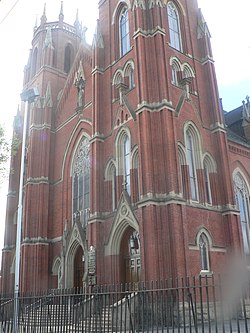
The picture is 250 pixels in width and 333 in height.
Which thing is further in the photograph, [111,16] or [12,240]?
[12,240]

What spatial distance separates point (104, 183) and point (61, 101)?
387 inches

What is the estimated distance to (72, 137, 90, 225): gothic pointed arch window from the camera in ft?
75.9

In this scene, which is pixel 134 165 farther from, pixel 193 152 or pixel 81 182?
pixel 81 182

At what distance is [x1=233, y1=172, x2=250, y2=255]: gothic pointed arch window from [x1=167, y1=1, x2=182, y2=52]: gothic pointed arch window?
9193 millimetres

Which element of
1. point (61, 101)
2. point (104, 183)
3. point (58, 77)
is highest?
point (58, 77)

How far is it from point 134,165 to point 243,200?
9.25 m

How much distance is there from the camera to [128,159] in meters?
20.1

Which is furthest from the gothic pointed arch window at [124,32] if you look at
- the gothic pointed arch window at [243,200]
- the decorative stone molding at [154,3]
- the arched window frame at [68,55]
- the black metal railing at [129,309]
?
the black metal railing at [129,309]

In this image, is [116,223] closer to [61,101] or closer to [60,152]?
[60,152]

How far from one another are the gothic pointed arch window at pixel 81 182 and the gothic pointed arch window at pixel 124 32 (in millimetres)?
6272

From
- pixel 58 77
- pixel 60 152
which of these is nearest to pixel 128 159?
pixel 60 152

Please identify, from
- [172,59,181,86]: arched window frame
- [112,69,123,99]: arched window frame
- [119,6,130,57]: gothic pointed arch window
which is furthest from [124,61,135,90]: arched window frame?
[172,59,181,86]: arched window frame

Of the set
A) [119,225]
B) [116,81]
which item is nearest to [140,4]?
[116,81]

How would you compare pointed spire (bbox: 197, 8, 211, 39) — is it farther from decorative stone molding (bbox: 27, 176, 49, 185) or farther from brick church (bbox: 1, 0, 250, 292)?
decorative stone molding (bbox: 27, 176, 49, 185)
